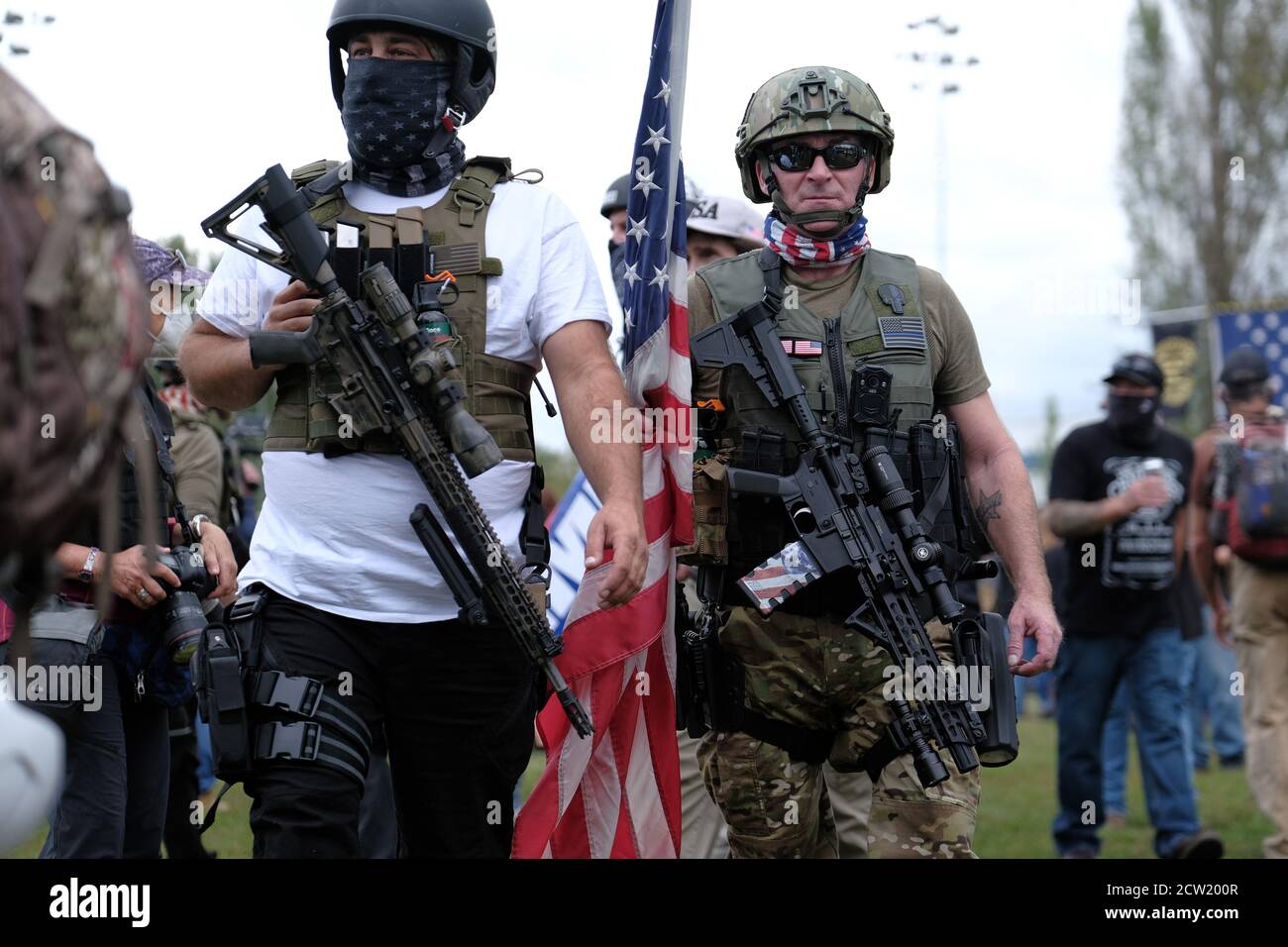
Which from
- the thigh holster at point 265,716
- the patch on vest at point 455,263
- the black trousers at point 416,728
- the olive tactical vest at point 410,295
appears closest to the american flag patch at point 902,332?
the olive tactical vest at point 410,295

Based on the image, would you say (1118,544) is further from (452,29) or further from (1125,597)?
(452,29)

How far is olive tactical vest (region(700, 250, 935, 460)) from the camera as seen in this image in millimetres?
4215

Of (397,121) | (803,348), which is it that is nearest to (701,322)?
(803,348)

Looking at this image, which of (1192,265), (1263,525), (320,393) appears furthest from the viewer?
(1192,265)

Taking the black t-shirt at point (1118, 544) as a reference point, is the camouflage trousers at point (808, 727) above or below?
below

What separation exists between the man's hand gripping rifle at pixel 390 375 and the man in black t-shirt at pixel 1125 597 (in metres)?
4.62

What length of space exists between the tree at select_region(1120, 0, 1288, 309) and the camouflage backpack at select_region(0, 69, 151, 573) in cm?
3420

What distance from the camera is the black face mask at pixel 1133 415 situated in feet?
25.4

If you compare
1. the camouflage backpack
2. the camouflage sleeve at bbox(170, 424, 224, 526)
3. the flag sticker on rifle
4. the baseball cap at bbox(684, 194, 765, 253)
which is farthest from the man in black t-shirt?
the camouflage backpack

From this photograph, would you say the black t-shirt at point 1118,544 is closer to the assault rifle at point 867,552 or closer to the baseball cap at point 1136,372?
the baseball cap at point 1136,372
